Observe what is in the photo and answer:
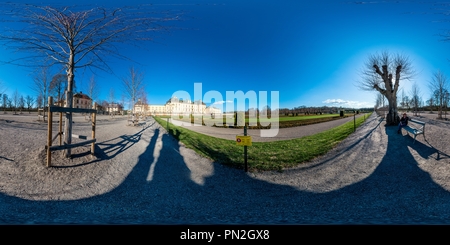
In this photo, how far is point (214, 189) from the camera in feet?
15.9

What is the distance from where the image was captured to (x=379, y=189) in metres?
4.63

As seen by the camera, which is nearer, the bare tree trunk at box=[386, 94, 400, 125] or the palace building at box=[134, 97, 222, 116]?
the bare tree trunk at box=[386, 94, 400, 125]

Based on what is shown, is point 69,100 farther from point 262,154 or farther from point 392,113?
point 392,113

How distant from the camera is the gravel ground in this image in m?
3.45

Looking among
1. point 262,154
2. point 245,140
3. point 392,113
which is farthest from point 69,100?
point 392,113

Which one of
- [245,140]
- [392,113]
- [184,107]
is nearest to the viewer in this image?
[245,140]

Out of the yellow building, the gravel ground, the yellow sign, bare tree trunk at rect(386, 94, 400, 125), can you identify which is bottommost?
the gravel ground

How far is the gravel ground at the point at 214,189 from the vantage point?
345 cm

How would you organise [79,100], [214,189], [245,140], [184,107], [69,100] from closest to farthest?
[214,189]
[69,100]
[245,140]
[184,107]
[79,100]

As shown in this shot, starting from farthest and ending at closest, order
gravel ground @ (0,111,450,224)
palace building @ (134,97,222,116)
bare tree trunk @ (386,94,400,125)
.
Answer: palace building @ (134,97,222,116)
bare tree trunk @ (386,94,400,125)
gravel ground @ (0,111,450,224)

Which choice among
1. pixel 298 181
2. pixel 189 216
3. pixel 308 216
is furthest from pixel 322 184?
pixel 189 216

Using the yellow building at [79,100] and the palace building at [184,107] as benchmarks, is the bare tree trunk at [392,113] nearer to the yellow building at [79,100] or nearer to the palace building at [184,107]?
the palace building at [184,107]

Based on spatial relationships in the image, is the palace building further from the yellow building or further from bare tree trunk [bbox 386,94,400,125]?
bare tree trunk [bbox 386,94,400,125]

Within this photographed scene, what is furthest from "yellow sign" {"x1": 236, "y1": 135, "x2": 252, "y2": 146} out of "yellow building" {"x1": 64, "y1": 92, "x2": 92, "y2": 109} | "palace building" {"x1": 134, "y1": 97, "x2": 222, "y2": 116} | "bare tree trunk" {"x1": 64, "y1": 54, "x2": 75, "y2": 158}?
"palace building" {"x1": 134, "y1": 97, "x2": 222, "y2": 116}
